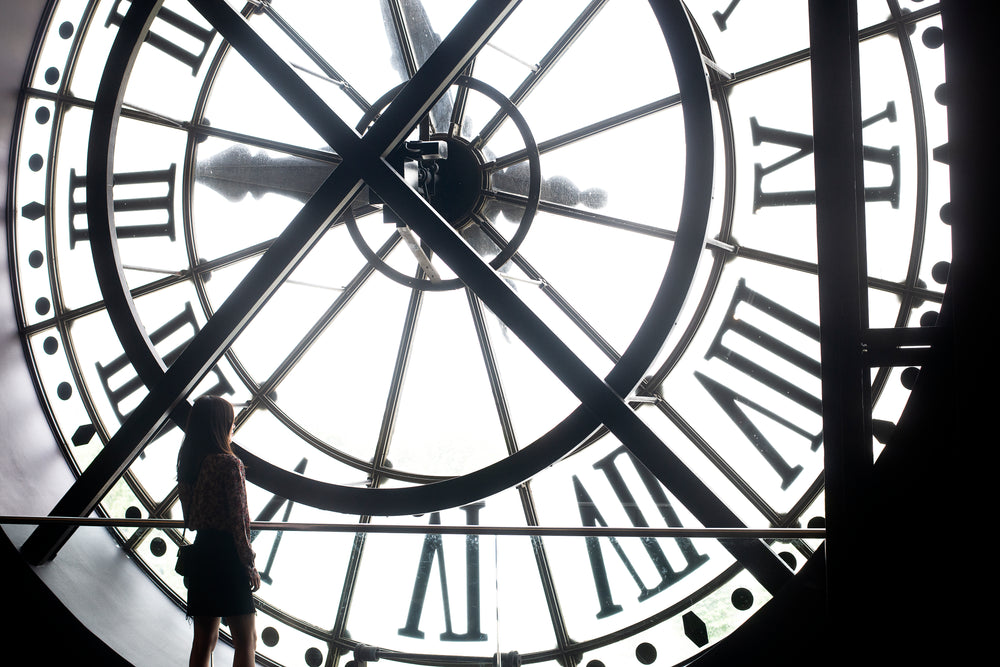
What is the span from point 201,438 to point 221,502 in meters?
0.28

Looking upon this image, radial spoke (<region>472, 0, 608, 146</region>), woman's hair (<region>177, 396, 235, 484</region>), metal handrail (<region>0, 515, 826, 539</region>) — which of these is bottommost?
metal handrail (<region>0, 515, 826, 539</region>)

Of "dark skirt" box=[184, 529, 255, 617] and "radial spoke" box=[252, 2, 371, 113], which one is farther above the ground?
"radial spoke" box=[252, 2, 371, 113]

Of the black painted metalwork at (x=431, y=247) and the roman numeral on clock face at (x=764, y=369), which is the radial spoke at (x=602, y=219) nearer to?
the roman numeral on clock face at (x=764, y=369)

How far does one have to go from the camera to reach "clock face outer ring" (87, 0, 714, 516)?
138 inches

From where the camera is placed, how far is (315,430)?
543 centimetres

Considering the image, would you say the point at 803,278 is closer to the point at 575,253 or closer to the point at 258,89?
the point at 575,253

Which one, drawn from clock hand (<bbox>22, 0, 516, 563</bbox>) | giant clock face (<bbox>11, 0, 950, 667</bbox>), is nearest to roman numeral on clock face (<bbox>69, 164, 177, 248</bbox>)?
giant clock face (<bbox>11, 0, 950, 667</bbox>)

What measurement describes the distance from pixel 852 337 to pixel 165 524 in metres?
2.98

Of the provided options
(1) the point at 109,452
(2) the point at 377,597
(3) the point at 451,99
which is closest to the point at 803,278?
(3) the point at 451,99

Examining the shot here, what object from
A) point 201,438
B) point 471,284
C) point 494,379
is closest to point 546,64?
point 471,284

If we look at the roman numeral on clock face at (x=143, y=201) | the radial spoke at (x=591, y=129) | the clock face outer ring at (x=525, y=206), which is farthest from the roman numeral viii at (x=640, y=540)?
the roman numeral on clock face at (x=143, y=201)

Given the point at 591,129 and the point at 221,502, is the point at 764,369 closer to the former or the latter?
the point at 591,129

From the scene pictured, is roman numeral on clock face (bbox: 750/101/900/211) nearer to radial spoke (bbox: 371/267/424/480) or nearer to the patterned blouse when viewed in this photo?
radial spoke (bbox: 371/267/424/480)

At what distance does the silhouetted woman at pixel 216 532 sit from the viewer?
2.71 m
